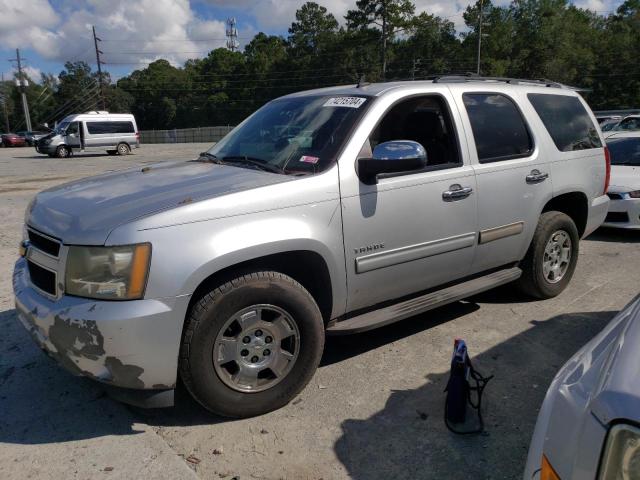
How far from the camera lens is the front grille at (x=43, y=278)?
2.75 metres

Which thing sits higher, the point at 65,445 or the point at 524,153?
the point at 524,153

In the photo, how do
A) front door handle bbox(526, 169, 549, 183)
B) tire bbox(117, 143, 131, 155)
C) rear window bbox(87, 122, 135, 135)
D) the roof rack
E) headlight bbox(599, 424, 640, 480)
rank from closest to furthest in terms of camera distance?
1. headlight bbox(599, 424, 640, 480)
2. the roof rack
3. front door handle bbox(526, 169, 549, 183)
4. rear window bbox(87, 122, 135, 135)
5. tire bbox(117, 143, 131, 155)

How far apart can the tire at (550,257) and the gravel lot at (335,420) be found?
15.4 inches

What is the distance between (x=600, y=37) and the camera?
63.3m

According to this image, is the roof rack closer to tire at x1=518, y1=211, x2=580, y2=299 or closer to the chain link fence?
tire at x1=518, y1=211, x2=580, y2=299

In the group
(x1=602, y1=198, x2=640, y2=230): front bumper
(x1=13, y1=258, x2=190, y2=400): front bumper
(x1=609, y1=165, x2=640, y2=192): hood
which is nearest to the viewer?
(x1=13, y1=258, x2=190, y2=400): front bumper

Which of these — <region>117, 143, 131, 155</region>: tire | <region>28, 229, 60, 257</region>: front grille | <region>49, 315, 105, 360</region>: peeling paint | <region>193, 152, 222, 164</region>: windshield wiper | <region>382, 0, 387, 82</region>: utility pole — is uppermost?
<region>382, 0, 387, 82</region>: utility pole

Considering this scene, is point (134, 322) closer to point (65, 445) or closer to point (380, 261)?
point (65, 445)

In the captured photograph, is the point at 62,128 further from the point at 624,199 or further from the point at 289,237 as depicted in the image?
the point at 289,237

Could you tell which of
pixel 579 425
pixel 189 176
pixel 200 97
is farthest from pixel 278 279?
pixel 200 97

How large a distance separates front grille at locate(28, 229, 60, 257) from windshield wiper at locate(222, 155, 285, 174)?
4.24 feet

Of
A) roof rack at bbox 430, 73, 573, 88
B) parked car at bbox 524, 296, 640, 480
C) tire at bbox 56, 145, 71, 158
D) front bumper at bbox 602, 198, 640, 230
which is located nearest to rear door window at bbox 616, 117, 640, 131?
front bumper at bbox 602, 198, 640, 230

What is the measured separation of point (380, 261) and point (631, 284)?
132 inches

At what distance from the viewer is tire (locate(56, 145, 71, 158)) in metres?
28.5
